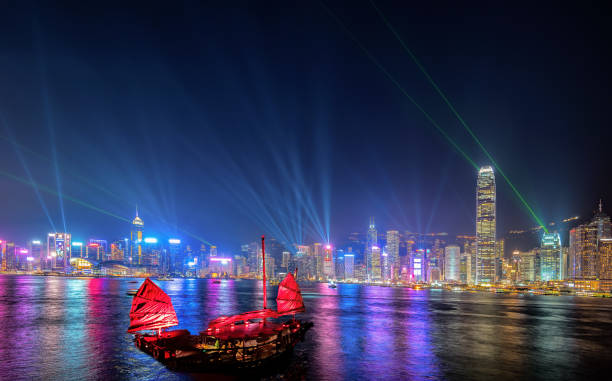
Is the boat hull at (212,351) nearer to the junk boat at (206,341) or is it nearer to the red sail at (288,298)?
the junk boat at (206,341)

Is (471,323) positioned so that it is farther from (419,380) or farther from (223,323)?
(223,323)

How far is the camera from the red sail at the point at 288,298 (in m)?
51.5

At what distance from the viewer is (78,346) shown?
4928cm

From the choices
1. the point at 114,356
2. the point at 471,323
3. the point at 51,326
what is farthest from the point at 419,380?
the point at 51,326

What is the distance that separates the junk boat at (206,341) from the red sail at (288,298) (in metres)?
6.24

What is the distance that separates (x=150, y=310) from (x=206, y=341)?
6918 mm

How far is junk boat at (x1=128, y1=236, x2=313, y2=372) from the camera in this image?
35625 millimetres

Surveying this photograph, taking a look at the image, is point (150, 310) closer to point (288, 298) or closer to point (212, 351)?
point (212, 351)

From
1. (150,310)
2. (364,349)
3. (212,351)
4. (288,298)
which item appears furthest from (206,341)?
(364,349)

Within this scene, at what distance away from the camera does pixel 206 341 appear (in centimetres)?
3756

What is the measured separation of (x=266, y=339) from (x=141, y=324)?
1210 centimetres

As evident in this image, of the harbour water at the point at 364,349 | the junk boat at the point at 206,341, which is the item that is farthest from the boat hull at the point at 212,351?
the harbour water at the point at 364,349

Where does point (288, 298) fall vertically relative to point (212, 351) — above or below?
above

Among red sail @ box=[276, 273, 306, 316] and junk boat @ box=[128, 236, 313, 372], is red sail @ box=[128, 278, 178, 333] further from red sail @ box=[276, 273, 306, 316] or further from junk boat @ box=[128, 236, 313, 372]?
red sail @ box=[276, 273, 306, 316]
